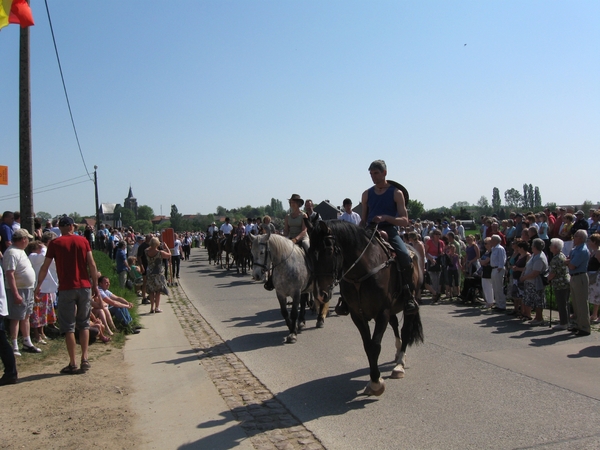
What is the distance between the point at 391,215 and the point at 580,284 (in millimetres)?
4794

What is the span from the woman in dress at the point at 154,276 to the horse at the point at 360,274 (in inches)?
317

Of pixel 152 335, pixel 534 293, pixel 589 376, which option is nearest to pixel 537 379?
pixel 589 376

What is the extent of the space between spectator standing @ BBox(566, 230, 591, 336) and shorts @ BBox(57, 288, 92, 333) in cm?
801

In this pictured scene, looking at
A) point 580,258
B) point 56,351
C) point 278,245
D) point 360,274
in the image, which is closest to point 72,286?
point 56,351

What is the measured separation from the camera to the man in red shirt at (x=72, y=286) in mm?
7160

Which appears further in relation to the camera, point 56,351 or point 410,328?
point 56,351

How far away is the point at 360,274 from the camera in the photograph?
19.4 ft

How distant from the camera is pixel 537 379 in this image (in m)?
6.34

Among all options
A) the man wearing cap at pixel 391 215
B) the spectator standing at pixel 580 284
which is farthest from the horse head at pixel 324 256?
the spectator standing at pixel 580 284

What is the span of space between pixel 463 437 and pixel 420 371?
86.6 inches

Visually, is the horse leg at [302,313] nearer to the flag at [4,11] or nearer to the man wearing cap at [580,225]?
the flag at [4,11]

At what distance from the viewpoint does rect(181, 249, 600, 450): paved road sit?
4.75 metres

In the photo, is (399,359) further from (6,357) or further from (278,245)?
(6,357)

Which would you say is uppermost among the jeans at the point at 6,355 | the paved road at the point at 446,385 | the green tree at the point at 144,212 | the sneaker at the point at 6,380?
the green tree at the point at 144,212
